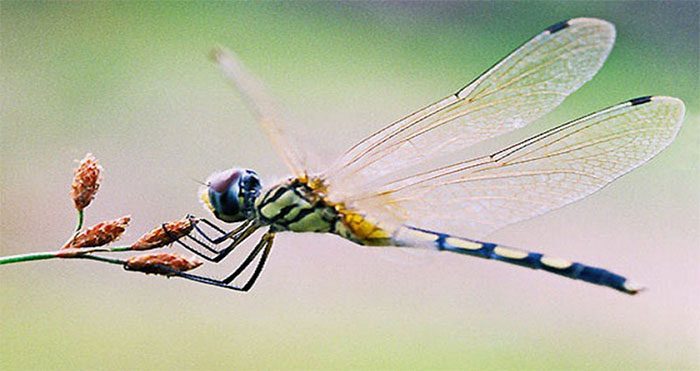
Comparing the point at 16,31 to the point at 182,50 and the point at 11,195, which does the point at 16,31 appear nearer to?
the point at 182,50

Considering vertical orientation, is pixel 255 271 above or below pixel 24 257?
Answer: below

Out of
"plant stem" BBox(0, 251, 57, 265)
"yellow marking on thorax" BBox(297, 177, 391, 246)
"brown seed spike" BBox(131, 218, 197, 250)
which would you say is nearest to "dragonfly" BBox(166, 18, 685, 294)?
"yellow marking on thorax" BBox(297, 177, 391, 246)

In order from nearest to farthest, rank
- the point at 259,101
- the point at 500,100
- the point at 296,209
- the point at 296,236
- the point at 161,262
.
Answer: the point at 161,262 < the point at 259,101 < the point at 296,209 < the point at 500,100 < the point at 296,236

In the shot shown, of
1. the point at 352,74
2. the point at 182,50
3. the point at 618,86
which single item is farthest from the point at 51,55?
the point at 618,86

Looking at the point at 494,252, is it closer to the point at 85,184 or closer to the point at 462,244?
the point at 462,244

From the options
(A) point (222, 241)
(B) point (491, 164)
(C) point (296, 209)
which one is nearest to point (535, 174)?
(B) point (491, 164)

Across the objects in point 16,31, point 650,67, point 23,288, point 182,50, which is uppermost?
point 16,31

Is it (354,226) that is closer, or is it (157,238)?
(157,238)
